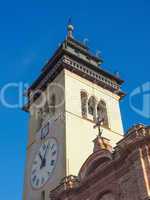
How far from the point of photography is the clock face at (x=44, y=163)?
2909 cm

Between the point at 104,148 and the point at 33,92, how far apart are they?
15168mm

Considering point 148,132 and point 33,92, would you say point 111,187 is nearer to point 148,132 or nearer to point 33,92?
point 148,132

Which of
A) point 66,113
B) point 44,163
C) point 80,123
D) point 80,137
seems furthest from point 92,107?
point 44,163

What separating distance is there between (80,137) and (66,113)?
224 centimetres

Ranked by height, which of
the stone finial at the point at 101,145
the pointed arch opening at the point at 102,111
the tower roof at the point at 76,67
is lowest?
the stone finial at the point at 101,145

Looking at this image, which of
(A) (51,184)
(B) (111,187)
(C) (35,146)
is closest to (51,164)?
(A) (51,184)

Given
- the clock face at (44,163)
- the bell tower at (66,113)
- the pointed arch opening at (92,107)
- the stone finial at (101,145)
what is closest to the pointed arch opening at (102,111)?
the bell tower at (66,113)

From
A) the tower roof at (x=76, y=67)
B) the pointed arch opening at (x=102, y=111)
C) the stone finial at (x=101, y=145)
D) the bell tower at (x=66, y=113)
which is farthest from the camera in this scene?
the tower roof at (x=76, y=67)

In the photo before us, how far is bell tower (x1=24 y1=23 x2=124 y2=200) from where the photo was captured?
28625 mm

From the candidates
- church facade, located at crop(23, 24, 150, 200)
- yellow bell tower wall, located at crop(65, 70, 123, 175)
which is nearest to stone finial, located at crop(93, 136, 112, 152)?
church facade, located at crop(23, 24, 150, 200)

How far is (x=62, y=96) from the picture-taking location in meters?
32.4

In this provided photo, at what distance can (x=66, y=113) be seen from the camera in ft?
100

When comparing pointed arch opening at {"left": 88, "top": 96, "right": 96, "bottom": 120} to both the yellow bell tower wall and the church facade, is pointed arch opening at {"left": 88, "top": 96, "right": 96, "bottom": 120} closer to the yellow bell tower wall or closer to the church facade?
the church facade

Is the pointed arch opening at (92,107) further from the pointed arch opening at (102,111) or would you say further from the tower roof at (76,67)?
the tower roof at (76,67)
